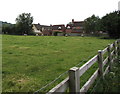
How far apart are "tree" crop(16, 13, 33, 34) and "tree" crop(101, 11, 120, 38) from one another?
132ft

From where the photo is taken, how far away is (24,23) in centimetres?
6800

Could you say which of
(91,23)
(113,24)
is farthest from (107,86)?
(91,23)

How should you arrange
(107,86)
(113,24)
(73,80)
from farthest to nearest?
(113,24)
(107,86)
(73,80)

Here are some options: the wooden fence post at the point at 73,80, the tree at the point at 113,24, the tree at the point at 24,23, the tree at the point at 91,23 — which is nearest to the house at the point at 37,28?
the tree at the point at 24,23

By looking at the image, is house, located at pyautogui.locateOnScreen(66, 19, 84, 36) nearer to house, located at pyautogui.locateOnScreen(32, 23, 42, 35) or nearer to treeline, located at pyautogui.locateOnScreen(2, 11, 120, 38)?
treeline, located at pyautogui.locateOnScreen(2, 11, 120, 38)

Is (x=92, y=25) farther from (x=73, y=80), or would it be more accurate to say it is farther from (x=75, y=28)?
(x=73, y=80)

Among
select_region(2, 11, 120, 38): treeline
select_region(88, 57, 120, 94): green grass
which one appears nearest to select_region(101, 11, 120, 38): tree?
select_region(2, 11, 120, 38): treeline

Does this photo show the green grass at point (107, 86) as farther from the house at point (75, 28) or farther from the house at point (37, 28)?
the house at point (37, 28)

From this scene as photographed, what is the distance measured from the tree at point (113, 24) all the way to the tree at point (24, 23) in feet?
132

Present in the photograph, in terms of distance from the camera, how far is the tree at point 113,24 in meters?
36.3

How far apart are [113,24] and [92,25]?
20.1 m

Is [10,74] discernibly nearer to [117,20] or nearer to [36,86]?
[36,86]

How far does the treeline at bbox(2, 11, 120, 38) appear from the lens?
37.0m

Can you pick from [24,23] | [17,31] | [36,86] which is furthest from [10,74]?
[24,23]
